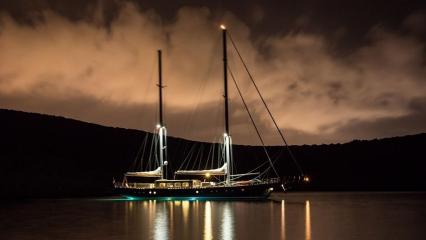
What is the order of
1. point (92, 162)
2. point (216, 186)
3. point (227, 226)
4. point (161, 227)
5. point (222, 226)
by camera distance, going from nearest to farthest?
point (227, 226), point (222, 226), point (161, 227), point (216, 186), point (92, 162)

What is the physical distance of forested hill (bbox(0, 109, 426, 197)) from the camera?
145 m

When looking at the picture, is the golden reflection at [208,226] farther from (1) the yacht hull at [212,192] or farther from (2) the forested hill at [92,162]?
(2) the forested hill at [92,162]

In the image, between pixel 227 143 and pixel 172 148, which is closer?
pixel 227 143

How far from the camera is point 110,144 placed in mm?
179875

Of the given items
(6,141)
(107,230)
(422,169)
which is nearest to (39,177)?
(6,141)

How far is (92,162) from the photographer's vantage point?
6609 inches

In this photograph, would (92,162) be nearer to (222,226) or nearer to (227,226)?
(222,226)

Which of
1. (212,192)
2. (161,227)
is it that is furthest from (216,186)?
(161,227)

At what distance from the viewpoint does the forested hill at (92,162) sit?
145 metres

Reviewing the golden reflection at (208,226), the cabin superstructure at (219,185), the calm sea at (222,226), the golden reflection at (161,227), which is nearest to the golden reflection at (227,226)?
the calm sea at (222,226)

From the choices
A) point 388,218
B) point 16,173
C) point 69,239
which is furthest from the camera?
point 16,173

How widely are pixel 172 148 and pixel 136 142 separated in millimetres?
12149

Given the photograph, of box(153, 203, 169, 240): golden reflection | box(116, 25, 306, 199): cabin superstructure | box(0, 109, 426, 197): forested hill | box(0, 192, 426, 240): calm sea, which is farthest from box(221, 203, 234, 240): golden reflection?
box(0, 109, 426, 197): forested hill

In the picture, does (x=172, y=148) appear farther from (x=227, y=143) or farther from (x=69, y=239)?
(x=69, y=239)
